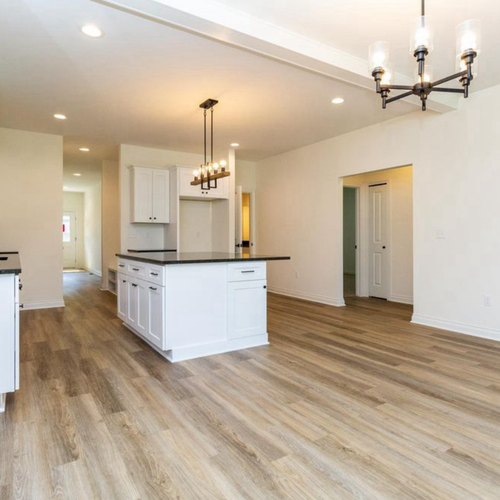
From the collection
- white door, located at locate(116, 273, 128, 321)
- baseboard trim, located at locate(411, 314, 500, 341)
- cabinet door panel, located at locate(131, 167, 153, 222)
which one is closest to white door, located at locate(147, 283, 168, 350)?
white door, located at locate(116, 273, 128, 321)

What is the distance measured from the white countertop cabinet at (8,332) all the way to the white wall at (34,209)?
3.83 metres

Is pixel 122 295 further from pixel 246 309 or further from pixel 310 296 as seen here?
pixel 310 296

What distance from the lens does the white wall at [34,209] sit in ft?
17.6

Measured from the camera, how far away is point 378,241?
21.4ft

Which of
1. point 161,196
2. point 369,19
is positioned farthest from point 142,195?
point 369,19

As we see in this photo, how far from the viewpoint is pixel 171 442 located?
1.92m

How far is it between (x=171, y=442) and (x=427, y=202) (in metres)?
4.05

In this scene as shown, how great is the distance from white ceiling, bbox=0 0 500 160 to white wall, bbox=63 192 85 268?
760 centimetres

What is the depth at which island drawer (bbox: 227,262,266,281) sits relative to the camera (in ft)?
11.4

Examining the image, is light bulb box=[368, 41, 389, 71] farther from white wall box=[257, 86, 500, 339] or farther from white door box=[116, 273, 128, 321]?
white door box=[116, 273, 128, 321]

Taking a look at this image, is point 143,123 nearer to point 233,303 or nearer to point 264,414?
point 233,303

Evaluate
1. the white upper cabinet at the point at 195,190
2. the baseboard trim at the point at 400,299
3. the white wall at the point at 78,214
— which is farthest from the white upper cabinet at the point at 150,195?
the white wall at the point at 78,214

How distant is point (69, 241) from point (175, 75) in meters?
10.8

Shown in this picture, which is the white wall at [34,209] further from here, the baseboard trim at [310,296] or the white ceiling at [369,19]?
the white ceiling at [369,19]
